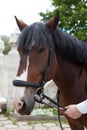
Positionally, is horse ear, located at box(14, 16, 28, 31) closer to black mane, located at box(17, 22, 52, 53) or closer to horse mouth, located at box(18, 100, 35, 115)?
black mane, located at box(17, 22, 52, 53)

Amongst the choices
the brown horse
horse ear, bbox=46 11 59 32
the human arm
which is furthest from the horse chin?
horse ear, bbox=46 11 59 32

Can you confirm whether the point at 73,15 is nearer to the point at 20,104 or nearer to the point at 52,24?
the point at 52,24

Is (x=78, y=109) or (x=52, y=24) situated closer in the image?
(x=78, y=109)

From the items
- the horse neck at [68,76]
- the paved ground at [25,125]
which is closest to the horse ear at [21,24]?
the horse neck at [68,76]

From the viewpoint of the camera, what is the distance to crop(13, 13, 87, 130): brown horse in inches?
100

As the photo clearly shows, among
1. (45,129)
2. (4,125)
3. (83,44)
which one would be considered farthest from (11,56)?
(83,44)

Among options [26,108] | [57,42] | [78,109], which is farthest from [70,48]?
[26,108]

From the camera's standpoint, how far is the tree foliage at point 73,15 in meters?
11.2

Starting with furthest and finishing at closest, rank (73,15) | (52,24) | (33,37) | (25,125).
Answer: (73,15) < (25,125) < (52,24) < (33,37)

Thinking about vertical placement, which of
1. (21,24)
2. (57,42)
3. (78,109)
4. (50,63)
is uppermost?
(21,24)

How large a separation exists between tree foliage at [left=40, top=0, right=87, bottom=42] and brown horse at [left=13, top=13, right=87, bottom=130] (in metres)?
8.05

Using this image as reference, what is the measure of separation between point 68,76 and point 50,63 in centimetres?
37

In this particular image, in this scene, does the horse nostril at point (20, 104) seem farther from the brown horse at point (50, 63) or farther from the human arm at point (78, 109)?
the human arm at point (78, 109)

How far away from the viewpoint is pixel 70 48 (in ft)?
9.48
